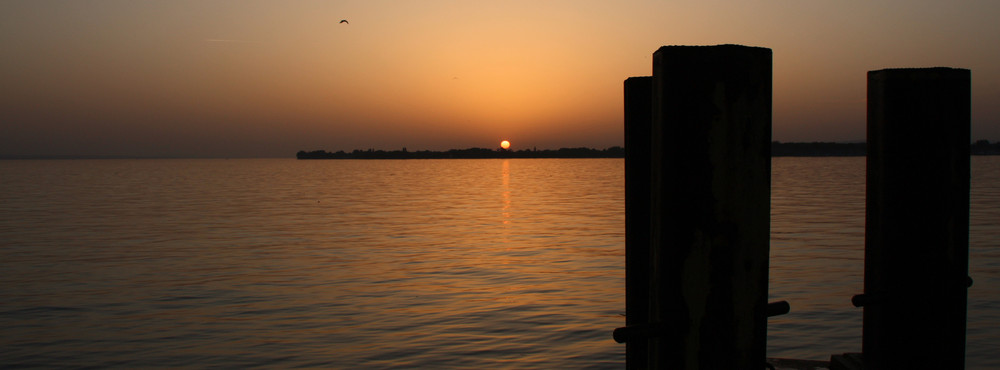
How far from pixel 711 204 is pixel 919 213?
5.37 feet

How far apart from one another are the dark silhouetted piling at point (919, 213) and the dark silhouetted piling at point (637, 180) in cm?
100

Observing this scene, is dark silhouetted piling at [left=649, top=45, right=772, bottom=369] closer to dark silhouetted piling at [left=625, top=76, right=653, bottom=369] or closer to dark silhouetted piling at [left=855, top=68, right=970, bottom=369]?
dark silhouetted piling at [left=625, top=76, right=653, bottom=369]

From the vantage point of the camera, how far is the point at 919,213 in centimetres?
378

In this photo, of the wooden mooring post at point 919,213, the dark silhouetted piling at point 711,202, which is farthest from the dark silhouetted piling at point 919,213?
the dark silhouetted piling at point 711,202

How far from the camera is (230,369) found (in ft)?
28.9

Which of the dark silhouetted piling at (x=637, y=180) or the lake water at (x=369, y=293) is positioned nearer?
the dark silhouetted piling at (x=637, y=180)

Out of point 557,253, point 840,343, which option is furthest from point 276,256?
point 840,343

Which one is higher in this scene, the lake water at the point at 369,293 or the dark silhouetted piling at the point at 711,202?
the dark silhouetted piling at the point at 711,202

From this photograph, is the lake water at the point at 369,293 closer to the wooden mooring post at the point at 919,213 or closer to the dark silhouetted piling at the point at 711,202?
the wooden mooring post at the point at 919,213

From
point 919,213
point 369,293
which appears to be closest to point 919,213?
point 919,213

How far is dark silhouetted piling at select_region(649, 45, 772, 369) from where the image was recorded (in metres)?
2.62

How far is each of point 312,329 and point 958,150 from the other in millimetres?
8347

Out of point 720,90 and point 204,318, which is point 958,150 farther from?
point 204,318

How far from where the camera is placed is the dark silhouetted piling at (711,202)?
2.62 meters
